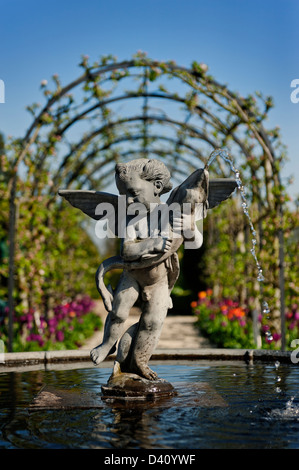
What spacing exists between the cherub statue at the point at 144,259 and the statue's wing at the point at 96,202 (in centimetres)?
9

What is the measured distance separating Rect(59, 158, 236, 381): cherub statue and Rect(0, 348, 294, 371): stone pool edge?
161 centimetres

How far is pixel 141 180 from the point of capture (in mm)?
3400

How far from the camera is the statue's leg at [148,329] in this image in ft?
11.1

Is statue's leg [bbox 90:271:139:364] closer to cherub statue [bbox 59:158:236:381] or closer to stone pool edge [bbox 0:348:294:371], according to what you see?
cherub statue [bbox 59:158:236:381]

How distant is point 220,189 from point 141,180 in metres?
0.62

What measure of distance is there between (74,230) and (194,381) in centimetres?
703

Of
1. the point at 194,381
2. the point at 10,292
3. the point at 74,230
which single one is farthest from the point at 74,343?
the point at 194,381

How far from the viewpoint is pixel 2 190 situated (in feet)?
23.7

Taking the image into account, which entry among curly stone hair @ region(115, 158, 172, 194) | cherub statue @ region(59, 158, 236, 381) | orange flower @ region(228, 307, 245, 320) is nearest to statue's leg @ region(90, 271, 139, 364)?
cherub statue @ region(59, 158, 236, 381)

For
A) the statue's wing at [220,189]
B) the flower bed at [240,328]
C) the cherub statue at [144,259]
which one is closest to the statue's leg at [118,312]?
the cherub statue at [144,259]

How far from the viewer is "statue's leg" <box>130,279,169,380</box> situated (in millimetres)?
3396

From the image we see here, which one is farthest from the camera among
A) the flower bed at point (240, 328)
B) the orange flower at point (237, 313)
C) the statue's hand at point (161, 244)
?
the orange flower at point (237, 313)

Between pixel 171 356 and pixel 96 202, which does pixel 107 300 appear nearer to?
pixel 96 202

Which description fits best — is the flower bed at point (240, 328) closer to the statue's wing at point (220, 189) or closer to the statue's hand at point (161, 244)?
the statue's wing at point (220, 189)
